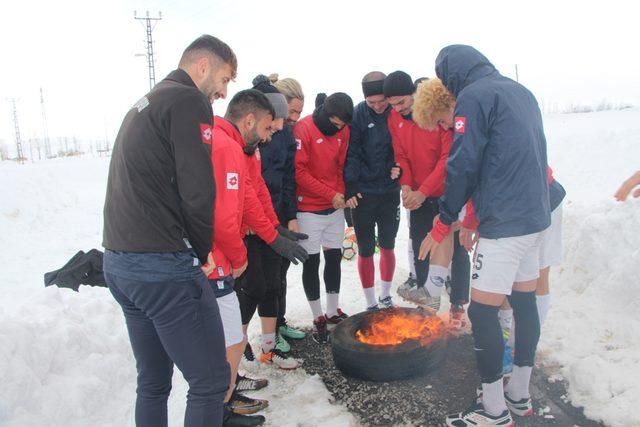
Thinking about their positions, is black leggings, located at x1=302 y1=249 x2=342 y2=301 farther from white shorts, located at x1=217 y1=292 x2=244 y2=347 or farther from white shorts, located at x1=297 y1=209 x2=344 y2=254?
white shorts, located at x1=217 y1=292 x2=244 y2=347

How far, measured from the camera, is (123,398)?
3549 millimetres

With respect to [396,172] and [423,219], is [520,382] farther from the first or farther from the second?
[396,172]

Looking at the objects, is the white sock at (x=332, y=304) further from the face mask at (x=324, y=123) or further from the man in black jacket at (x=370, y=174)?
the face mask at (x=324, y=123)

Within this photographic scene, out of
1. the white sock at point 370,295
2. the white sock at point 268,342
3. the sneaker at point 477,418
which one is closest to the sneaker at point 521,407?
the sneaker at point 477,418

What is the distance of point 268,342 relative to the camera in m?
4.20

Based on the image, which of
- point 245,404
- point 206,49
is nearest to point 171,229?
point 206,49

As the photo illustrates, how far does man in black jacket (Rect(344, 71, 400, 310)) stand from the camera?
470 cm

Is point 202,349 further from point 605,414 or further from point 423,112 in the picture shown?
point 605,414

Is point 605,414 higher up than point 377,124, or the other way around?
point 377,124

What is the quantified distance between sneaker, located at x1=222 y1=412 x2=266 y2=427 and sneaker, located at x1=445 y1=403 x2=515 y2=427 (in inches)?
52.9

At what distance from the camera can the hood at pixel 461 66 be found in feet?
9.77

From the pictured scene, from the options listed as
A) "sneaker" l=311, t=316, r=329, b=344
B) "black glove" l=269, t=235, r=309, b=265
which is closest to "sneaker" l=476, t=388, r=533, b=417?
"black glove" l=269, t=235, r=309, b=265

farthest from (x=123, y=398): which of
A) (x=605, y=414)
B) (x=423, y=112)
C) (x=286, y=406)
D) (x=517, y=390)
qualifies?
(x=605, y=414)

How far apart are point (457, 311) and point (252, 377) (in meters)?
2.20
